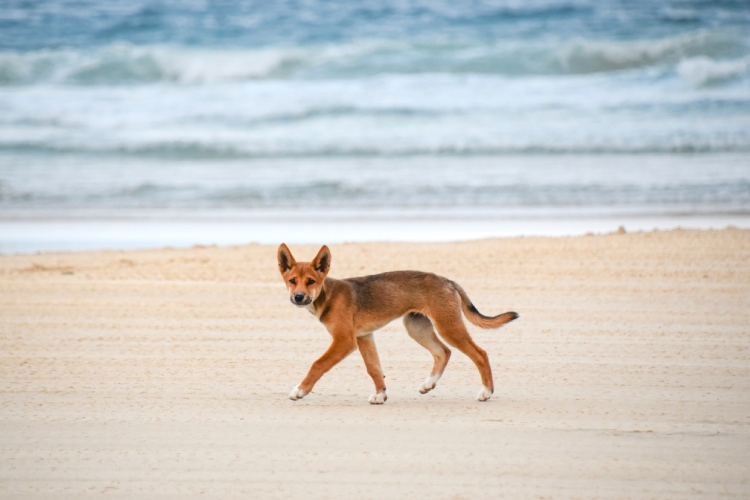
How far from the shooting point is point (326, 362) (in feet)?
19.3

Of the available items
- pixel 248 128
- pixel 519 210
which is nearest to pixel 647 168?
pixel 519 210

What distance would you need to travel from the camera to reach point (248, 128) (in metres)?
24.0

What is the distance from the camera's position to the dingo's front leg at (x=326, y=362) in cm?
583

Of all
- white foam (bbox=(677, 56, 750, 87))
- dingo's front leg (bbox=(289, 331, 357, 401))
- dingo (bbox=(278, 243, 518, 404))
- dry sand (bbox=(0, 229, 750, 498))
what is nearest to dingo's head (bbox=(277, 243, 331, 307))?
dingo (bbox=(278, 243, 518, 404))

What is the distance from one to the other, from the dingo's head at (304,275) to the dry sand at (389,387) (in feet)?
2.35

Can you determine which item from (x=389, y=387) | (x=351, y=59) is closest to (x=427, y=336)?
(x=389, y=387)

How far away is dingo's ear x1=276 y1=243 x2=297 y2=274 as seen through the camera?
5.91m

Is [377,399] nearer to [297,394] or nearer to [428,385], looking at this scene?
[428,385]

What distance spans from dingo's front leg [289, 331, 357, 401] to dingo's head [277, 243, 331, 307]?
345 mm

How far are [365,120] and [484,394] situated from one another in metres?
18.4

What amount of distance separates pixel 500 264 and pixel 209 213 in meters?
7.17

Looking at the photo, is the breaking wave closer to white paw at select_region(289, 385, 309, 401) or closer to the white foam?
the white foam

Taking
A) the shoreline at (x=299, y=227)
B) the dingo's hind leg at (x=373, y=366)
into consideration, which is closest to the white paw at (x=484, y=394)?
the dingo's hind leg at (x=373, y=366)

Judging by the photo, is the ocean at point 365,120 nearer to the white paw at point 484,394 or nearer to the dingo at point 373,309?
the dingo at point 373,309
